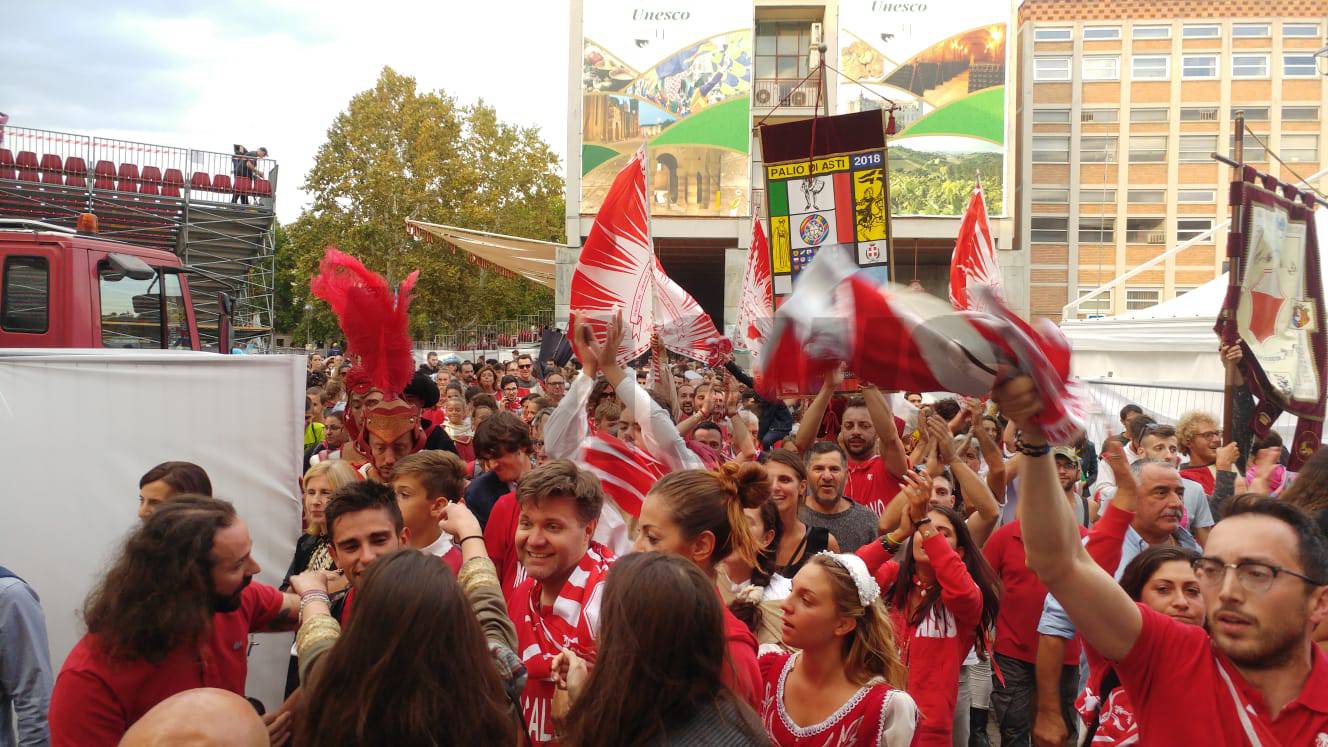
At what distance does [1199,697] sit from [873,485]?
4.08 meters

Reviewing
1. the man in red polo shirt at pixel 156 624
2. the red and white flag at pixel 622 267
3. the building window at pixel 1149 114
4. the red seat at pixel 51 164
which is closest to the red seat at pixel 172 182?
the red seat at pixel 51 164

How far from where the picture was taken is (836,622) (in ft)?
10.4

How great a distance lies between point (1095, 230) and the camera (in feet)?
179

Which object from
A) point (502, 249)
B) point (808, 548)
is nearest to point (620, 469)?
point (808, 548)

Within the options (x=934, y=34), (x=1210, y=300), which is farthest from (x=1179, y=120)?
(x=1210, y=300)

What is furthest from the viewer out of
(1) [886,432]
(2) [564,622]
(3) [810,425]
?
(3) [810,425]

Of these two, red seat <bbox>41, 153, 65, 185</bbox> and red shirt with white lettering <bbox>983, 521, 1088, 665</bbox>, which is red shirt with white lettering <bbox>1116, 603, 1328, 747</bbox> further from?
red seat <bbox>41, 153, 65, 185</bbox>

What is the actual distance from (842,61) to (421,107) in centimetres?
1401

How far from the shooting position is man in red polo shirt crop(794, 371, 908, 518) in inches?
217

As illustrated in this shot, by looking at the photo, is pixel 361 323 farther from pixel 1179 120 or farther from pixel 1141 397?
pixel 1179 120

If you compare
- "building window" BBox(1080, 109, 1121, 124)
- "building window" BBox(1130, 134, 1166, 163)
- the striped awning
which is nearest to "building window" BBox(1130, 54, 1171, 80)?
"building window" BBox(1080, 109, 1121, 124)

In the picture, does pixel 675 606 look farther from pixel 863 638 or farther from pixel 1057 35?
pixel 1057 35

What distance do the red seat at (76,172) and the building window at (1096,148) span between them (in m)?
50.2

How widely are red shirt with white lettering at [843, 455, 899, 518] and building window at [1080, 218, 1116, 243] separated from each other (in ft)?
Result: 172
